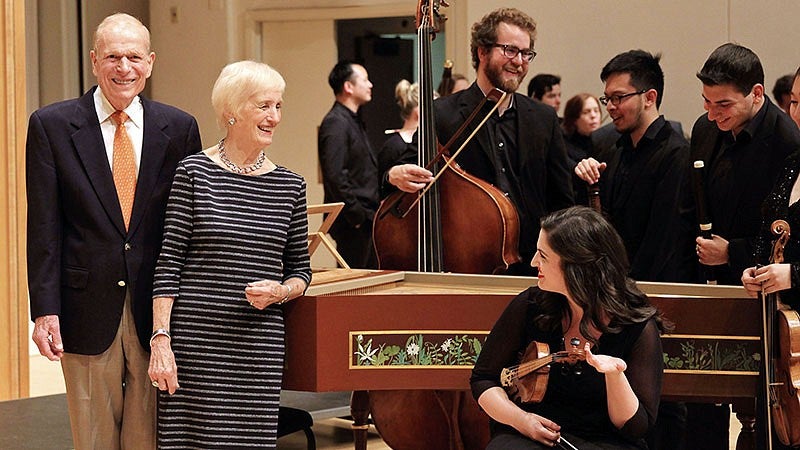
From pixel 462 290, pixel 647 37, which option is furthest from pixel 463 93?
pixel 647 37

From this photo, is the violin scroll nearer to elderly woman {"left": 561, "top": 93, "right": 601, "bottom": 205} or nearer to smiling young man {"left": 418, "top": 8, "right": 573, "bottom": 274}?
smiling young man {"left": 418, "top": 8, "right": 573, "bottom": 274}

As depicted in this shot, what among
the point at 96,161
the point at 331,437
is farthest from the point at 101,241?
the point at 331,437

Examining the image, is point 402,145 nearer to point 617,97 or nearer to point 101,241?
point 617,97

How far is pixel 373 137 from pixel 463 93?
220 inches

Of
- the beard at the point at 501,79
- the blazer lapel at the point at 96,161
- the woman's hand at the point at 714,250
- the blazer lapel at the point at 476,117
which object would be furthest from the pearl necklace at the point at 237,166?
the woman's hand at the point at 714,250

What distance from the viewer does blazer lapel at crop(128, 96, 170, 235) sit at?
3.19 meters

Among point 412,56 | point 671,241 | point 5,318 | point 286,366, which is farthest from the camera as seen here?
point 412,56

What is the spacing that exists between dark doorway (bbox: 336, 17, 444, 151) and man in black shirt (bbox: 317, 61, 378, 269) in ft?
8.22

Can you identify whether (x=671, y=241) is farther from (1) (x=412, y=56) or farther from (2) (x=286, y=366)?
(1) (x=412, y=56)

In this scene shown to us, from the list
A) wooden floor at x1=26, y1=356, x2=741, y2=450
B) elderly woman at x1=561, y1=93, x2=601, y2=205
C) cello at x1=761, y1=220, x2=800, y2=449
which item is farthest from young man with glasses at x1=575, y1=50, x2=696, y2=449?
elderly woman at x1=561, y1=93, x2=601, y2=205

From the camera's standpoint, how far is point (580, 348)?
9.91 feet

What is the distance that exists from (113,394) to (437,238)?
1.16 m

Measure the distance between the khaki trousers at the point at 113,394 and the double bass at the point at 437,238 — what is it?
40.2 inches

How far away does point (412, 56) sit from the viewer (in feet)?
31.7
